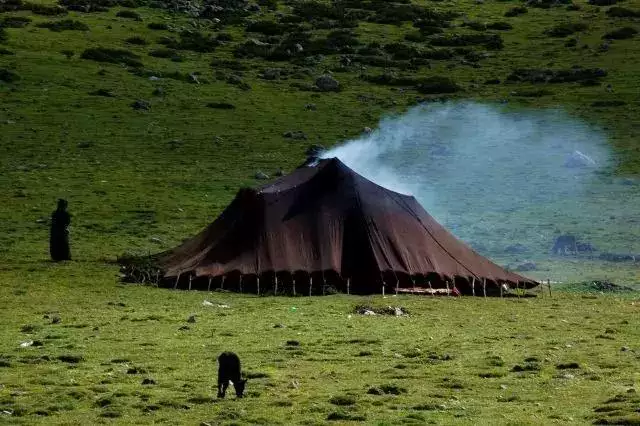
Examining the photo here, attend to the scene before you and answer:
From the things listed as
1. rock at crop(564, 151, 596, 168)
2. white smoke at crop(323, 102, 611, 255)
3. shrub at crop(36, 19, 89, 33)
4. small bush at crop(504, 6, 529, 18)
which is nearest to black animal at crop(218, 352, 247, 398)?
white smoke at crop(323, 102, 611, 255)

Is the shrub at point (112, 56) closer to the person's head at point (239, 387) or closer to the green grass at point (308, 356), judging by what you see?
the green grass at point (308, 356)

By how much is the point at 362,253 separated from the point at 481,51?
49.9 metres

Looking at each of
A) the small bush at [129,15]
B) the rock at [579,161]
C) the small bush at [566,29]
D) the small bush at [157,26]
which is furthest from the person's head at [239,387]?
the small bush at [566,29]

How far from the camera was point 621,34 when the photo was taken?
80500mm

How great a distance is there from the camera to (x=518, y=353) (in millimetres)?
21375

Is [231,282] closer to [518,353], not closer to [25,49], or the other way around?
[518,353]

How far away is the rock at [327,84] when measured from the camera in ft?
218

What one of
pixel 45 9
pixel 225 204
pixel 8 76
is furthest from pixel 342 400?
pixel 45 9

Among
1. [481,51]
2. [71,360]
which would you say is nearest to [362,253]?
[71,360]

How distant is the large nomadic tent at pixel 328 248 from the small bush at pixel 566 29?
5318 cm

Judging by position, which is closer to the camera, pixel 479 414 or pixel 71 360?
pixel 479 414

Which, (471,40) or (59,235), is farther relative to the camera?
(471,40)

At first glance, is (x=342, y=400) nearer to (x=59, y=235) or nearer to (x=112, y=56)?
(x=59, y=235)

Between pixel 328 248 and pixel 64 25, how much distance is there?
49871 millimetres
